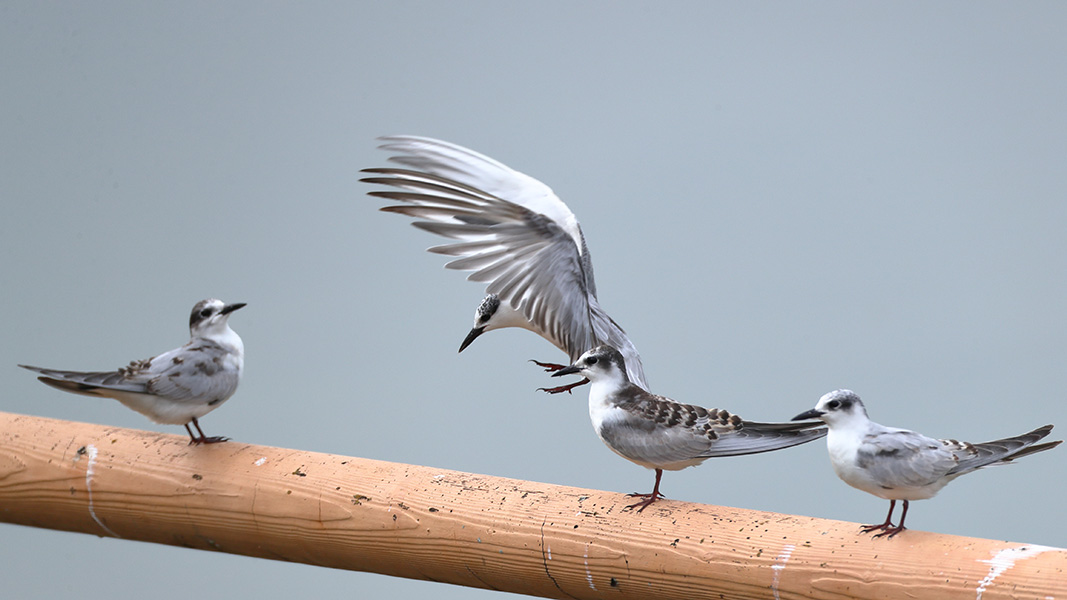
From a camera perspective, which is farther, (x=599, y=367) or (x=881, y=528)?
(x=599, y=367)

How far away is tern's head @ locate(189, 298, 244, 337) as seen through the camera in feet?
6.39

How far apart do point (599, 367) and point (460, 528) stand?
1.16ft

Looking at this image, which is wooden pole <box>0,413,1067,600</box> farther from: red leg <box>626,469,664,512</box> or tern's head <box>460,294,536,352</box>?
tern's head <box>460,294,536,352</box>

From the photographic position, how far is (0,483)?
6.50 ft

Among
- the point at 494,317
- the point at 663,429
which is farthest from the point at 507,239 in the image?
the point at 663,429

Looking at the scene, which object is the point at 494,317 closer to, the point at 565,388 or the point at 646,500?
the point at 565,388

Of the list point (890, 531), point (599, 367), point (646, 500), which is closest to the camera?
point (890, 531)

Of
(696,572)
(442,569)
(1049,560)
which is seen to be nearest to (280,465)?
(442,569)

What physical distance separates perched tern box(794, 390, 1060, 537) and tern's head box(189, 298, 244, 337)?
110 centimetres

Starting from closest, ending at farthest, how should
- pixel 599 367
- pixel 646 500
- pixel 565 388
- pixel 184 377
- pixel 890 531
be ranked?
1. pixel 890 531
2. pixel 646 500
3. pixel 599 367
4. pixel 184 377
5. pixel 565 388

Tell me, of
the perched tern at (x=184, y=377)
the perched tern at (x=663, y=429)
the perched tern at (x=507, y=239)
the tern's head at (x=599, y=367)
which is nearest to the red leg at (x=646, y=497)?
the perched tern at (x=663, y=429)

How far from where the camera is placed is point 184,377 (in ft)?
6.09

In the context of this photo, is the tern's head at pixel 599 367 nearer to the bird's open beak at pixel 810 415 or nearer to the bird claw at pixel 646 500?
the bird claw at pixel 646 500

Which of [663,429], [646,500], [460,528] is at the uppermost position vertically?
[663,429]
